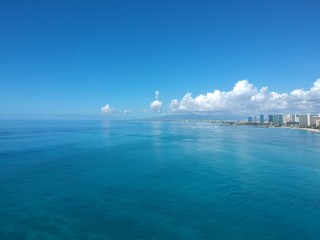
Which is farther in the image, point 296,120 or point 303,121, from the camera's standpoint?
point 296,120

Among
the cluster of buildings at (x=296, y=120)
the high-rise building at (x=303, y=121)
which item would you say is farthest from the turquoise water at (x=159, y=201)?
the high-rise building at (x=303, y=121)

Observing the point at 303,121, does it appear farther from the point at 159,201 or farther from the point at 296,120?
the point at 159,201

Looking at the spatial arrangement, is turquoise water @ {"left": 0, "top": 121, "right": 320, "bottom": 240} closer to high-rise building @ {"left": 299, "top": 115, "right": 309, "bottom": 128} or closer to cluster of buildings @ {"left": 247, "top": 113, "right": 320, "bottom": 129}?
cluster of buildings @ {"left": 247, "top": 113, "right": 320, "bottom": 129}

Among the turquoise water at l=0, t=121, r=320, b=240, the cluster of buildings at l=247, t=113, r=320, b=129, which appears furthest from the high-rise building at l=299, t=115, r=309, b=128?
the turquoise water at l=0, t=121, r=320, b=240

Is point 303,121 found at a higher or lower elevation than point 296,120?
higher

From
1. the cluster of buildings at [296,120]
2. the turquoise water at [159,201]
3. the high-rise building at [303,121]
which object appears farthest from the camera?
the high-rise building at [303,121]

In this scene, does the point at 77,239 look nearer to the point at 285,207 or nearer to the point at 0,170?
the point at 285,207

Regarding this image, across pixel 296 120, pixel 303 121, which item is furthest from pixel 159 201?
pixel 296 120

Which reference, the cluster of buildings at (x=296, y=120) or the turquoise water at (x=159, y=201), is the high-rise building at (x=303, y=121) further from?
the turquoise water at (x=159, y=201)

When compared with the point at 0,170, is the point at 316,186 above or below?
below

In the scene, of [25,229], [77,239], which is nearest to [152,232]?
[77,239]

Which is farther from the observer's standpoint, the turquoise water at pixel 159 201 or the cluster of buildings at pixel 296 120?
the cluster of buildings at pixel 296 120
